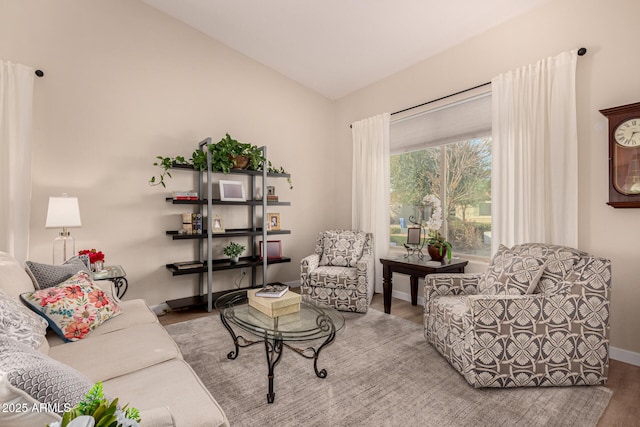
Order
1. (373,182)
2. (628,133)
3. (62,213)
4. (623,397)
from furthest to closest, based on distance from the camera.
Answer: (373,182) < (62,213) < (628,133) < (623,397)

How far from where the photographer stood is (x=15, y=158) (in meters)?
2.82

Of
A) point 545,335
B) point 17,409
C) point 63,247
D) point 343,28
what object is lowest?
point 545,335

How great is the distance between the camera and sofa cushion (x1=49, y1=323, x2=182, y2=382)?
1478 millimetres

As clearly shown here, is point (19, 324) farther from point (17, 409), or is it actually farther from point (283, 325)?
point (283, 325)

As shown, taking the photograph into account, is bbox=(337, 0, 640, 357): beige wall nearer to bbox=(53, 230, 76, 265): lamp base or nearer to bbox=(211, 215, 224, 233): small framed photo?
bbox=(211, 215, 224, 233): small framed photo

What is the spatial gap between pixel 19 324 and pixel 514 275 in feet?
9.28

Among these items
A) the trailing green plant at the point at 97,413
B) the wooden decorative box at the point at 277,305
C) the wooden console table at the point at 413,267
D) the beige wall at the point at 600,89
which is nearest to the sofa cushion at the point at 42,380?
the trailing green plant at the point at 97,413

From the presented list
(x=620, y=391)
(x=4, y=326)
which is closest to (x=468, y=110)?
(x=620, y=391)

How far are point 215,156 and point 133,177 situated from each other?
Answer: 0.89m

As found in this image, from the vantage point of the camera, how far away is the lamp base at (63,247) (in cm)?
289

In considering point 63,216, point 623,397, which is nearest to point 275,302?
point 63,216

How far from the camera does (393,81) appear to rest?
13.8 ft

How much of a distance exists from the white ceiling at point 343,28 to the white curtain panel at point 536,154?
0.68 m

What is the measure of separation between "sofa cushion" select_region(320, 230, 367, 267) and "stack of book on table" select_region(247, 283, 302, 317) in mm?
1639
